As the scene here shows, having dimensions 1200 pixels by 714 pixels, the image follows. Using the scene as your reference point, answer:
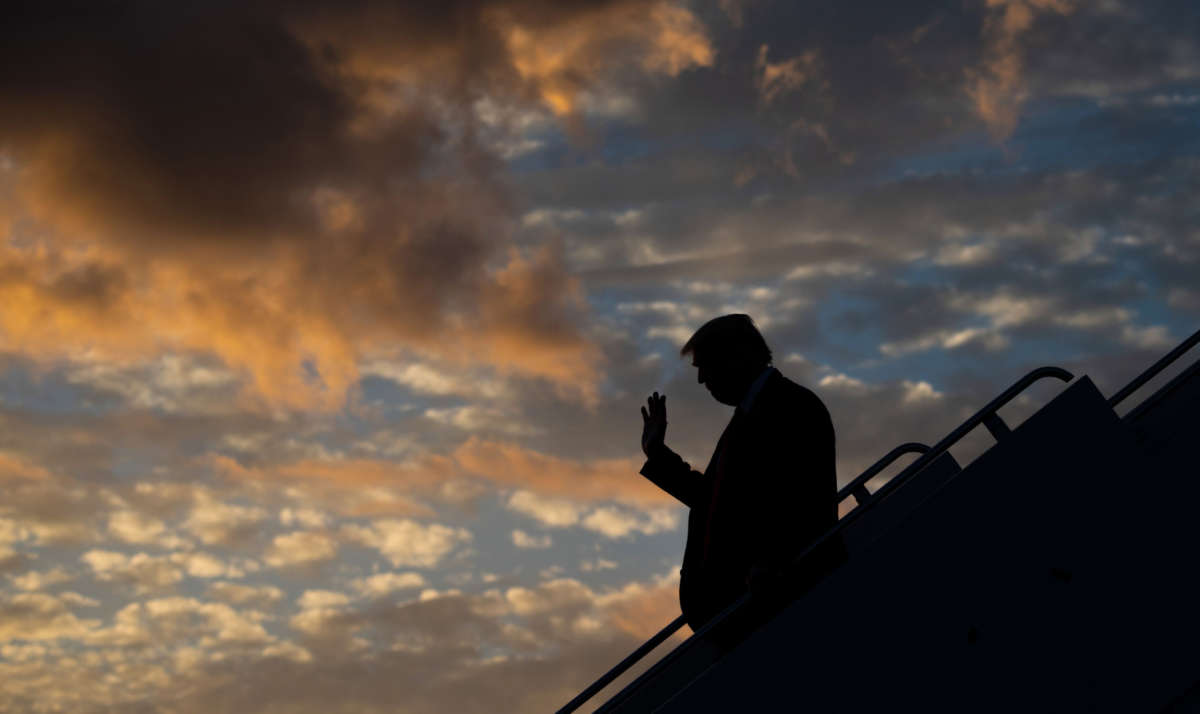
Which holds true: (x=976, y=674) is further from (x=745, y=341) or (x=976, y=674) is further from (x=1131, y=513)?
(x=745, y=341)

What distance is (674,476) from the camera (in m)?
5.40

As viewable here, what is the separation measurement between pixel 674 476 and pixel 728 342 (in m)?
0.92

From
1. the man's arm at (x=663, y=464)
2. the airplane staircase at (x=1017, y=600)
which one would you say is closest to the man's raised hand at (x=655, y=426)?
the man's arm at (x=663, y=464)

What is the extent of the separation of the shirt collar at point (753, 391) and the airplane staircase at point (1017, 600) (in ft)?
2.17

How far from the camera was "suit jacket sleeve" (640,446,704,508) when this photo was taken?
5375mm

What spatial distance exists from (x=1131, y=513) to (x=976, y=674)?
92cm

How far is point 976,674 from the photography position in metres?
4.15

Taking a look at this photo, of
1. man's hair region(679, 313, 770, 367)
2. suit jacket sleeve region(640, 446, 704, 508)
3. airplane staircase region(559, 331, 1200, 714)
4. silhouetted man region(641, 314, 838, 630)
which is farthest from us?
suit jacket sleeve region(640, 446, 704, 508)

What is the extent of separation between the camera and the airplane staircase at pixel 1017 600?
13.5 ft

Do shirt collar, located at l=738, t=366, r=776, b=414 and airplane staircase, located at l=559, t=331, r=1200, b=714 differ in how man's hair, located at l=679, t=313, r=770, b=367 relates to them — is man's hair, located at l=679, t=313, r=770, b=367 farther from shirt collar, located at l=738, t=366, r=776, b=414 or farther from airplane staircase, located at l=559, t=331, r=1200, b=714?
airplane staircase, located at l=559, t=331, r=1200, b=714

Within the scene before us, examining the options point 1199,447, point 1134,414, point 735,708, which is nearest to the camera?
point 735,708

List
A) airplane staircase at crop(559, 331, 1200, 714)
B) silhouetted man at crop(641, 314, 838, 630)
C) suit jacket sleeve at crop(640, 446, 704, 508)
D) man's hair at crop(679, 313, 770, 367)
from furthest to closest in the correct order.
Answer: suit jacket sleeve at crop(640, 446, 704, 508), man's hair at crop(679, 313, 770, 367), silhouetted man at crop(641, 314, 838, 630), airplane staircase at crop(559, 331, 1200, 714)

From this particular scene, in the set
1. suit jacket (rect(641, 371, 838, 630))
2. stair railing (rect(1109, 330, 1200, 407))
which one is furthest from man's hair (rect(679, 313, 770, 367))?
stair railing (rect(1109, 330, 1200, 407))

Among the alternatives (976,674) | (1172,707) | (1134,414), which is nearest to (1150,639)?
(1172,707)
